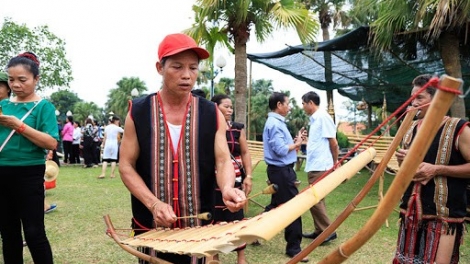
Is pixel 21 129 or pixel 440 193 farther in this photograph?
pixel 21 129

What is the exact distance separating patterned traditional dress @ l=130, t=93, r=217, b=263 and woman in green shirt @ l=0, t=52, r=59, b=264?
41.9 inches

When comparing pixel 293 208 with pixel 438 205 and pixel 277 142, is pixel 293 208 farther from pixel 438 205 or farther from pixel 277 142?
pixel 277 142

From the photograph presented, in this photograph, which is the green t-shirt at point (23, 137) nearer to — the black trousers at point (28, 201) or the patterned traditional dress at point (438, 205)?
the black trousers at point (28, 201)

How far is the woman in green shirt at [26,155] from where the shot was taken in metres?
2.69

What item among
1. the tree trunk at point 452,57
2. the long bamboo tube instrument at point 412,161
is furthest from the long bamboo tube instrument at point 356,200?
the tree trunk at point 452,57

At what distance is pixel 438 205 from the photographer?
249 centimetres

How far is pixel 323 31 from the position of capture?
1759 centimetres

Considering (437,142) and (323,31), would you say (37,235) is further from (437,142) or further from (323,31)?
(323,31)

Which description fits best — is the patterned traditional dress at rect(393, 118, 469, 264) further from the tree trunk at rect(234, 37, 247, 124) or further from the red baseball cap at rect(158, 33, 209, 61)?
the tree trunk at rect(234, 37, 247, 124)

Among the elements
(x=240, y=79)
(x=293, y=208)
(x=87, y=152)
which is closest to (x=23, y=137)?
(x=293, y=208)

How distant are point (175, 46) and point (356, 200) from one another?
3.37 ft

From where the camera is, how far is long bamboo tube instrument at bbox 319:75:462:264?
1.02m

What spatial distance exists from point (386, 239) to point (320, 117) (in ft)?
5.39

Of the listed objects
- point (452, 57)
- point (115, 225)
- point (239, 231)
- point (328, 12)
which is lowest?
point (115, 225)
